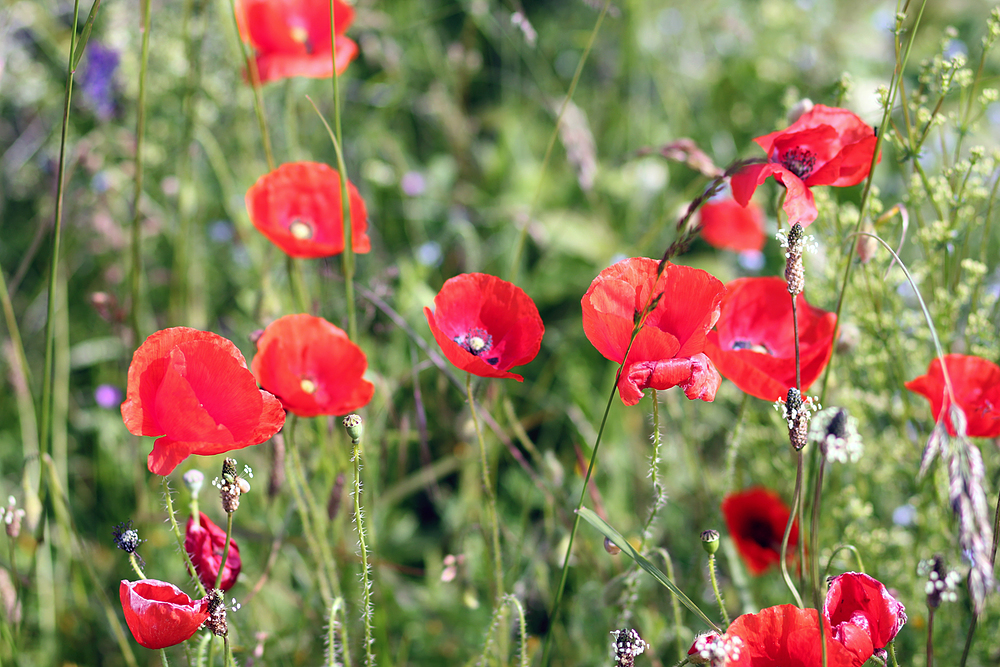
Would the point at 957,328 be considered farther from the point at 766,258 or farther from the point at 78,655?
the point at 78,655

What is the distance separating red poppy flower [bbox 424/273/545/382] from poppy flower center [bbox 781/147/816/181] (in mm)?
419

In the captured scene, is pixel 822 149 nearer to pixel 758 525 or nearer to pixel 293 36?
pixel 758 525

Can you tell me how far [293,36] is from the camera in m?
1.55

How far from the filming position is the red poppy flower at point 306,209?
4.07 ft

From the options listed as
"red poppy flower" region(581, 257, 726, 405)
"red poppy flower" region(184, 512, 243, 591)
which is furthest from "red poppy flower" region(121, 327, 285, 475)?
"red poppy flower" region(581, 257, 726, 405)

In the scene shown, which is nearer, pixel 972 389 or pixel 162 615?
pixel 162 615

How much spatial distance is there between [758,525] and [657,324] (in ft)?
2.38

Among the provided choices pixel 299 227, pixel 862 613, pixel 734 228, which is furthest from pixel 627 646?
pixel 734 228

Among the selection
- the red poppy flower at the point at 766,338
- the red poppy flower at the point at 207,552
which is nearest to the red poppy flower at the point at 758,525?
the red poppy flower at the point at 766,338

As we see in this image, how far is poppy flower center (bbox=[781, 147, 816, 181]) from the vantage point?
109cm

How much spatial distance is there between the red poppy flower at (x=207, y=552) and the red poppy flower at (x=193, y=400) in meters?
0.18

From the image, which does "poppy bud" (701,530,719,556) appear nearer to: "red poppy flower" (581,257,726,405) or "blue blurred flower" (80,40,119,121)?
"red poppy flower" (581,257,726,405)

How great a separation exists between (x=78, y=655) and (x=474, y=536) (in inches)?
34.2

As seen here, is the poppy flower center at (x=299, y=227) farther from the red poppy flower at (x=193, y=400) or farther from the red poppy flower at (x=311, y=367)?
the red poppy flower at (x=193, y=400)
